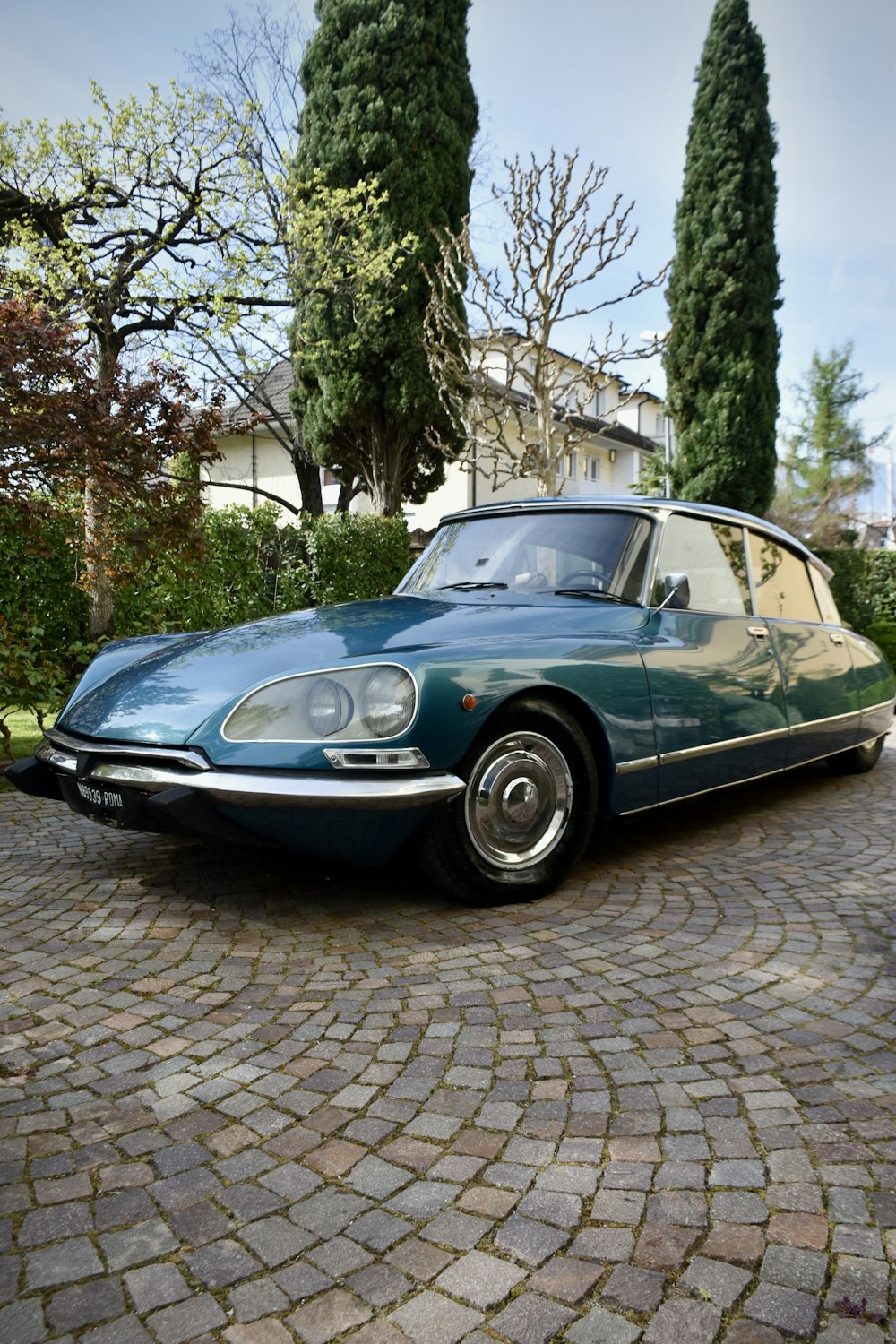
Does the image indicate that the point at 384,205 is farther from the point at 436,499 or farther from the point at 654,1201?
the point at 654,1201

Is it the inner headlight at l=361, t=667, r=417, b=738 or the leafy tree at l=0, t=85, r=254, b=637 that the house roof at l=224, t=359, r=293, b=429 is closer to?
the leafy tree at l=0, t=85, r=254, b=637

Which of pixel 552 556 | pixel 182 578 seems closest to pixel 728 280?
pixel 182 578

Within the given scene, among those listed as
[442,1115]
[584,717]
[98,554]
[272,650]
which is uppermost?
[98,554]

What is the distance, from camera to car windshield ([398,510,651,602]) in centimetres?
420

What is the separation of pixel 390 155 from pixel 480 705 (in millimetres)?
15207

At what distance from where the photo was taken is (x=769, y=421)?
2053cm

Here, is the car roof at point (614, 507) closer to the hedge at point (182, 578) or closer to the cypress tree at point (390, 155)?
the hedge at point (182, 578)

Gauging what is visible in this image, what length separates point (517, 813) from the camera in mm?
3477

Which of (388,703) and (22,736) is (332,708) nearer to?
(388,703)

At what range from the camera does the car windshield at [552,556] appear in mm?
4199

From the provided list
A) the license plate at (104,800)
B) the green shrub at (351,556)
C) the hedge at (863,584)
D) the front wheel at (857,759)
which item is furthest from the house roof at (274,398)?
the license plate at (104,800)

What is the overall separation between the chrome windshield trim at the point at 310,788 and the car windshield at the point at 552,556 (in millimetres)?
1415

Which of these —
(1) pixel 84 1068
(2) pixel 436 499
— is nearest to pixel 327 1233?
(1) pixel 84 1068

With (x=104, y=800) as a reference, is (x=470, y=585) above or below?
above
